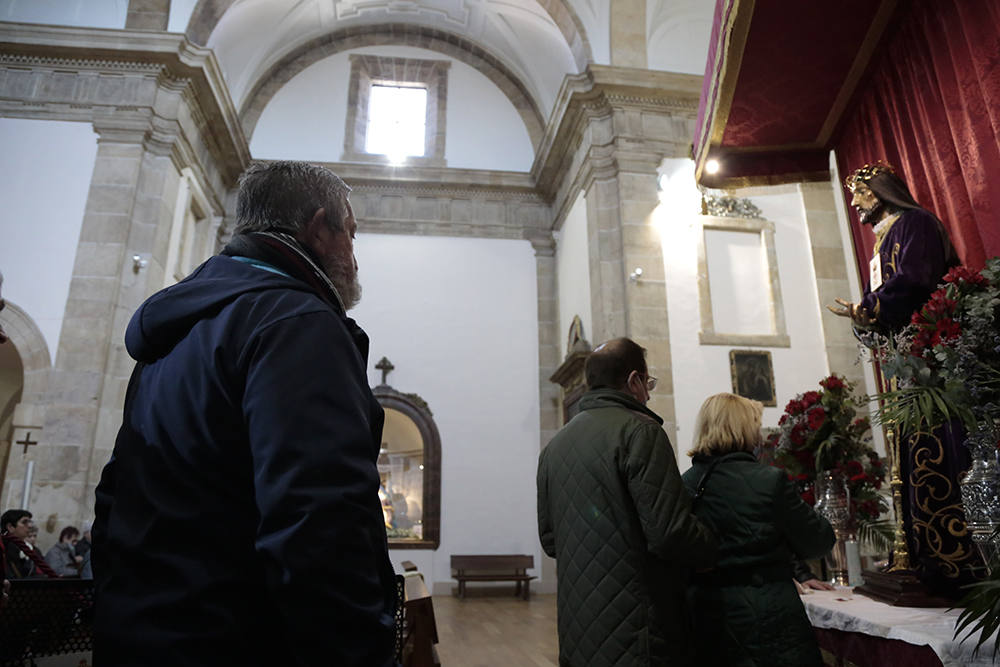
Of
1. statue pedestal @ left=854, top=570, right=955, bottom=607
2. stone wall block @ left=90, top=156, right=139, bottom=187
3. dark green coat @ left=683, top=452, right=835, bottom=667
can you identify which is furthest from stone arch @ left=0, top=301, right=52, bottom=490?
statue pedestal @ left=854, top=570, right=955, bottom=607

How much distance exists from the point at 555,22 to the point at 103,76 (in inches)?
273

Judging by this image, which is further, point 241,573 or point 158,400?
point 158,400

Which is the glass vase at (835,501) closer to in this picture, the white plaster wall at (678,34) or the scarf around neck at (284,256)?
the scarf around neck at (284,256)

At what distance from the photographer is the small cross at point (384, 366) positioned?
11.9m

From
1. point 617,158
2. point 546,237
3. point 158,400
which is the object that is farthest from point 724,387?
point 158,400

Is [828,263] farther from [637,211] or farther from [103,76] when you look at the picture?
[103,76]

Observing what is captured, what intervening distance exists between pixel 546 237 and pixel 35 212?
8.05 metres

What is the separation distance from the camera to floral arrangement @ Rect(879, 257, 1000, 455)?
216 centimetres

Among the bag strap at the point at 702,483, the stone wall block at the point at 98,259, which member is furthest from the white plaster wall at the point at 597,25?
the bag strap at the point at 702,483

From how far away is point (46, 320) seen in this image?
8578 mm

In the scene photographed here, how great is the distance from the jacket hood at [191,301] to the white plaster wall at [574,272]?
28.2 ft

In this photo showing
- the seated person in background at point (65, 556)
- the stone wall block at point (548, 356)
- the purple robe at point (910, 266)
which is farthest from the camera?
the stone wall block at point (548, 356)

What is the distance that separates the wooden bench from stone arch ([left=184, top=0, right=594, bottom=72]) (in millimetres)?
7801

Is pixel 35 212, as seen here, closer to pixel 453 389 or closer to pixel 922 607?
pixel 453 389
